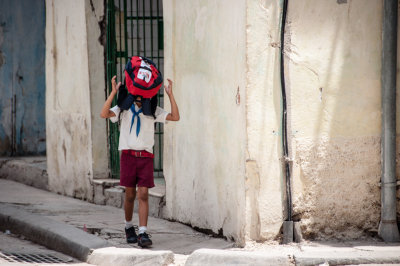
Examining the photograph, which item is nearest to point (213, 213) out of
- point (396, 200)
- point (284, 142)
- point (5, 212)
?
point (284, 142)

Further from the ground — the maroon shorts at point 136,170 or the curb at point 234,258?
the maroon shorts at point 136,170

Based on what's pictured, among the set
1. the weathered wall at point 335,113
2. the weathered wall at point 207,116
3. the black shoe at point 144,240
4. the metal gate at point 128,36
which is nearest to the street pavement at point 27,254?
the black shoe at point 144,240

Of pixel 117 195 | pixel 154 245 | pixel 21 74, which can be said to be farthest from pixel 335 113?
pixel 21 74

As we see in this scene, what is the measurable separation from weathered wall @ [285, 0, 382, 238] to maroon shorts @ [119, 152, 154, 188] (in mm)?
1218

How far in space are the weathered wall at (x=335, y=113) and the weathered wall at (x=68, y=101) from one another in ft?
11.2

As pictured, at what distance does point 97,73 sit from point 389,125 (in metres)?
3.84

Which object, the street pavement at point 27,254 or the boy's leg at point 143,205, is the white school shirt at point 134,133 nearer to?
the boy's leg at point 143,205

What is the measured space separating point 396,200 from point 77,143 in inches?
168

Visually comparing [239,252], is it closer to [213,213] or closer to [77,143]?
[213,213]

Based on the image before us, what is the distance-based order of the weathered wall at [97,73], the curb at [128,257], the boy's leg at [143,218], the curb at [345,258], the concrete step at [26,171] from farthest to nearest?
the concrete step at [26,171]
the weathered wall at [97,73]
the boy's leg at [143,218]
the curb at [128,257]
the curb at [345,258]

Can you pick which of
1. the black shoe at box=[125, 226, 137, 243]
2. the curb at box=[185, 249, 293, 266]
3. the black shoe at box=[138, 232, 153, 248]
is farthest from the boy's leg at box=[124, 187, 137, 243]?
the curb at box=[185, 249, 293, 266]

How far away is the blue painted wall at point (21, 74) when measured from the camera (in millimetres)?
12047

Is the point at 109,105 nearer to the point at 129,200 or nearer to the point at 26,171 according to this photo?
the point at 129,200

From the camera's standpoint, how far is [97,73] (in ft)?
30.7
